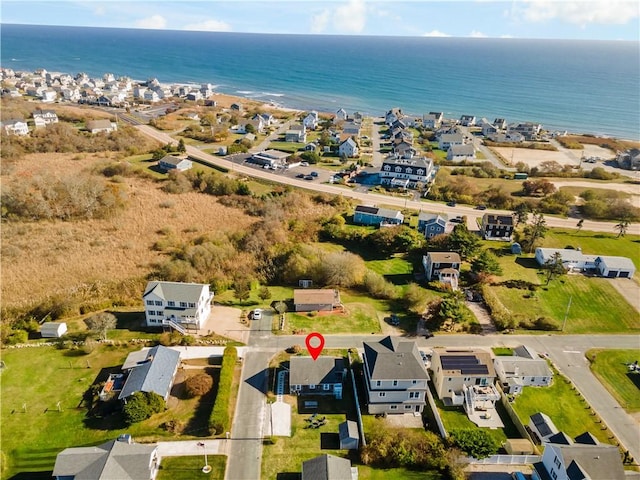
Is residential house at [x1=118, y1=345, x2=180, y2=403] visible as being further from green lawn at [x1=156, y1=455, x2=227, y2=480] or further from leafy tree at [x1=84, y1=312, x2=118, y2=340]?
green lawn at [x1=156, y1=455, x2=227, y2=480]

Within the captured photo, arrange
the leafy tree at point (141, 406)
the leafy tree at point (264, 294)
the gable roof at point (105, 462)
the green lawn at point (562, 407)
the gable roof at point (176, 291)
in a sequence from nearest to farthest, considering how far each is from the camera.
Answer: the gable roof at point (105, 462) → the leafy tree at point (141, 406) → the green lawn at point (562, 407) → the gable roof at point (176, 291) → the leafy tree at point (264, 294)

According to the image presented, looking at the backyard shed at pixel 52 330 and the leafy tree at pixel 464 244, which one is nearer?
the backyard shed at pixel 52 330

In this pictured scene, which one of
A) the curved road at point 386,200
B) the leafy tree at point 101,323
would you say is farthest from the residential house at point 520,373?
the leafy tree at point 101,323

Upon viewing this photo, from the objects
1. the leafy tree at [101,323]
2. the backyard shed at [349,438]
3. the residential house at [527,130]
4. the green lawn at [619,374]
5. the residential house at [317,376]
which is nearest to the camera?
the backyard shed at [349,438]

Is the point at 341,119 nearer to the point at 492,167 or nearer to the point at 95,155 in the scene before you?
the point at 492,167

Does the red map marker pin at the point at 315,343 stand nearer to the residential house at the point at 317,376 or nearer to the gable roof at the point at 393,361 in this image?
the residential house at the point at 317,376

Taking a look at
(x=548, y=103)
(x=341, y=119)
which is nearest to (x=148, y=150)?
(x=341, y=119)
